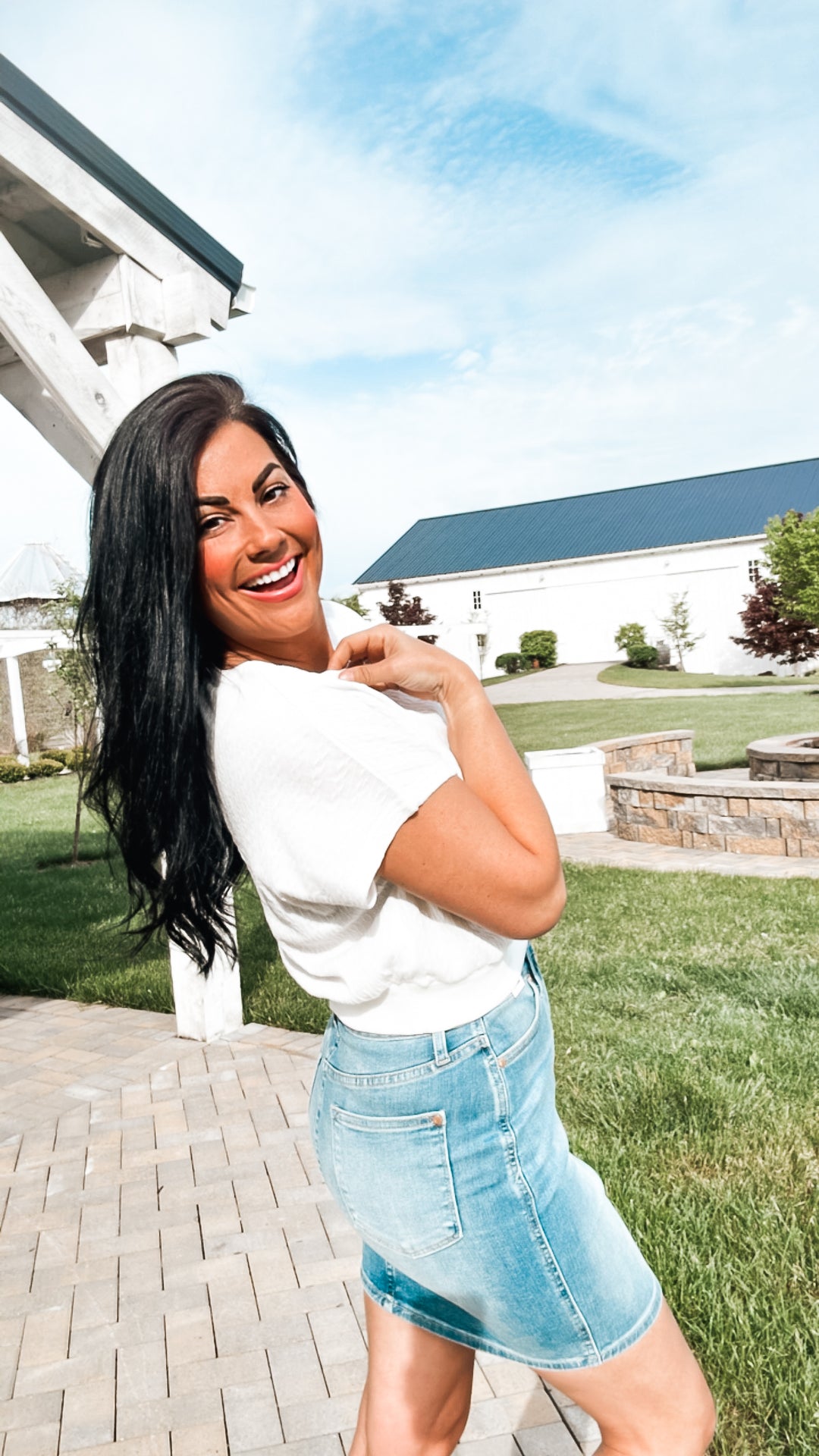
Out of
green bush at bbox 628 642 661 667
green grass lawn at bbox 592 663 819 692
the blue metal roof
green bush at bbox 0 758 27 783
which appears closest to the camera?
green bush at bbox 0 758 27 783

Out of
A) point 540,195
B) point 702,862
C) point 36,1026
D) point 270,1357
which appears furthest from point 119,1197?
point 540,195

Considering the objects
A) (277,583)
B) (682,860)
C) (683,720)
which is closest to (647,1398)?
(277,583)

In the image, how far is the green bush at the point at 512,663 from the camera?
135 feet

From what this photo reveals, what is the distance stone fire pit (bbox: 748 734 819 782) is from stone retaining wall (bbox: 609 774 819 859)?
2.59 ft

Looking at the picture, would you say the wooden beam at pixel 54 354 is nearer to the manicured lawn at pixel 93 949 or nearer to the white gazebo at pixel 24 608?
the manicured lawn at pixel 93 949

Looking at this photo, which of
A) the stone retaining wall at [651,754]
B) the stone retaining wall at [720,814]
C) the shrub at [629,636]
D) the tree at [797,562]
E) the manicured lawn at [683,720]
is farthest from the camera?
the shrub at [629,636]

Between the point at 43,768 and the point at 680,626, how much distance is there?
2761 cm

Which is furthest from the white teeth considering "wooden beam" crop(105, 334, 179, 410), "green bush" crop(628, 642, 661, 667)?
"green bush" crop(628, 642, 661, 667)

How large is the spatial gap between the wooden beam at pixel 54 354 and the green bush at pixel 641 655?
36699mm

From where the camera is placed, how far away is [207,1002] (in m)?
4.91

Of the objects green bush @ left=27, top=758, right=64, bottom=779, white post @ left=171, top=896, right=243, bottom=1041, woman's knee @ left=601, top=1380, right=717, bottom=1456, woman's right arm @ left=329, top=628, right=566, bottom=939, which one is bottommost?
green bush @ left=27, top=758, right=64, bottom=779

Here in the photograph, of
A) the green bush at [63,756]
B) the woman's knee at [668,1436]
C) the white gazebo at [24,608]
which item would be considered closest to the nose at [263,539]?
the woman's knee at [668,1436]

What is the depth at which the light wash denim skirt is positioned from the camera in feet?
3.62

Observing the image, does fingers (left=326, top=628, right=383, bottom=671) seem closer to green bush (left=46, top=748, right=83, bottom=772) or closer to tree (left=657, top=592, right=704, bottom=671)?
green bush (left=46, top=748, right=83, bottom=772)
